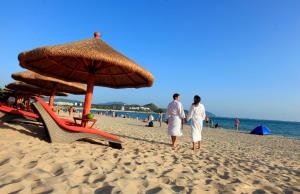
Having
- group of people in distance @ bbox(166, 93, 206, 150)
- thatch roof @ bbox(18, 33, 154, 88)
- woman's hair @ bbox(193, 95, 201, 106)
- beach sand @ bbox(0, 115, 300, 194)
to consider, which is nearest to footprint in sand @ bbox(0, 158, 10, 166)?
beach sand @ bbox(0, 115, 300, 194)

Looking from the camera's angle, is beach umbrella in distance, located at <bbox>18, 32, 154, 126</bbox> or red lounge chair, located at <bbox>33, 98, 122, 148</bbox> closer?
red lounge chair, located at <bbox>33, 98, 122, 148</bbox>

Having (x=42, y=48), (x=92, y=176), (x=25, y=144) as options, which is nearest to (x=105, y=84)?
(x=42, y=48)

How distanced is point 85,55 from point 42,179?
2864mm

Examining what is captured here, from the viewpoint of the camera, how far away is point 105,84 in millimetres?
8047

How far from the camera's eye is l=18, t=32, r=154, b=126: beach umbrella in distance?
15.9 ft

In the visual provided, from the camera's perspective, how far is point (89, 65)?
20.4 ft

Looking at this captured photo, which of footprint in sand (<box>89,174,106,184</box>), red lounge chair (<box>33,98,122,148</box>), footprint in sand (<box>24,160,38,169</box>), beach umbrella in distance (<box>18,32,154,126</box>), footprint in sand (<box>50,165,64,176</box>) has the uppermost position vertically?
beach umbrella in distance (<box>18,32,154,126</box>)

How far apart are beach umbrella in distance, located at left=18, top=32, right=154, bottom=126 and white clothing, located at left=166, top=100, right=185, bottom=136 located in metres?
1.00

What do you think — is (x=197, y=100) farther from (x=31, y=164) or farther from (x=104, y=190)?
(x=31, y=164)

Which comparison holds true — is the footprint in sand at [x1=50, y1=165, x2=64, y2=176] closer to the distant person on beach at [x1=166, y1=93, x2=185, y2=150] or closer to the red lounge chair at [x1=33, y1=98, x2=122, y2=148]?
the red lounge chair at [x1=33, y1=98, x2=122, y2=148]

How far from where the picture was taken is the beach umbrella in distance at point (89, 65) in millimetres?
4848

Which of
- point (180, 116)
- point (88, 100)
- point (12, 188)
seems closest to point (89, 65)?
point (88, 100)

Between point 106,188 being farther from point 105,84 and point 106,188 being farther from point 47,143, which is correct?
point 105,84

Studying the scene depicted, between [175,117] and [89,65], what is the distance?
115 inches
